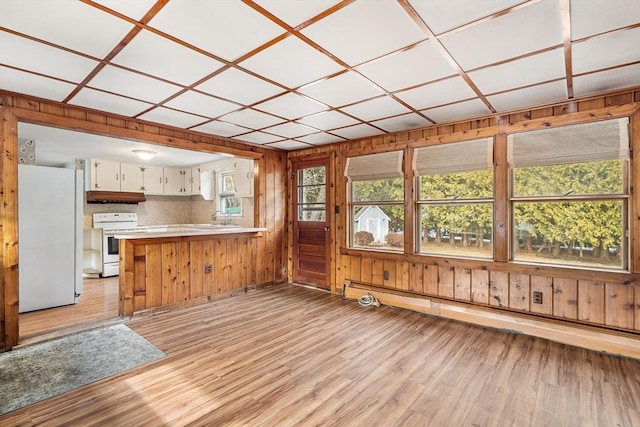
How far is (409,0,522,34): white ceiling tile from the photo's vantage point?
5.52 ft

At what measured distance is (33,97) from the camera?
119 inches

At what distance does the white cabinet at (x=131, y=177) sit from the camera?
21.1ft

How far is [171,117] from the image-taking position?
3680 millimetres

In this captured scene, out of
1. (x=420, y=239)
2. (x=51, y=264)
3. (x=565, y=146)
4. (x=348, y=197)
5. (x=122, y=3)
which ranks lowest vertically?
(x=51, y=264)

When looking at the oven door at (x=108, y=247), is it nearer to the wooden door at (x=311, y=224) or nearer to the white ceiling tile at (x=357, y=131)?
the wooden door at (x=311, y=224)

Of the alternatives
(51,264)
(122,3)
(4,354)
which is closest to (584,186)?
(122,3)

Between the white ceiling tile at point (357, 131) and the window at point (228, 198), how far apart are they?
2759 mm

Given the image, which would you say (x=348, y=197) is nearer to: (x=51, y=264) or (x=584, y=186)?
(x=584, y=186)

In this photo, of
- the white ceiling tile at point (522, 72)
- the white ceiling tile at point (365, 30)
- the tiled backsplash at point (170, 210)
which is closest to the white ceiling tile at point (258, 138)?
the tiled backsplash at point (170, 210)

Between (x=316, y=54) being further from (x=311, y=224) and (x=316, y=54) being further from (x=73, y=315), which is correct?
(x=73, y=315)

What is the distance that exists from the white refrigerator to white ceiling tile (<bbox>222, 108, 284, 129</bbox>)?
2408mm

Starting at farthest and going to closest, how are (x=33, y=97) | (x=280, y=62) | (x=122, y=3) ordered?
(x=33, y=97), (x=280, y=62), (x=122, y=3)

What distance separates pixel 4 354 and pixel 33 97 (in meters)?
2.41

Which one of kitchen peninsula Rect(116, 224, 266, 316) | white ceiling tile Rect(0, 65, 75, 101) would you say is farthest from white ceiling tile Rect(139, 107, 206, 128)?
kitchen peninsula Rect(116, 224, 266, 316)
